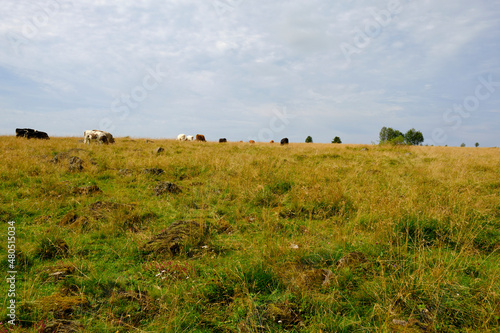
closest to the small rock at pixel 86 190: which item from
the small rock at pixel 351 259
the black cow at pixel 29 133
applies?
the small rock at pixel 351 259

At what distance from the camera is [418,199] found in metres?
6.02

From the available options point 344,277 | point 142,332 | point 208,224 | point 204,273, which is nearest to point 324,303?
point 344,277

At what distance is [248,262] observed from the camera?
3.61m

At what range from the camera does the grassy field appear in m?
2.71

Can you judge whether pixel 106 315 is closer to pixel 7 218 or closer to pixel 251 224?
pixel 251 224

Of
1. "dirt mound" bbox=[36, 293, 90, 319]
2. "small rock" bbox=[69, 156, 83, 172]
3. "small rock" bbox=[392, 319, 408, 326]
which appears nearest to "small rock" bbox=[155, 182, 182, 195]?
"small rock" bbox=[69, 156, 83, 172]

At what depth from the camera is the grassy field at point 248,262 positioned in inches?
107

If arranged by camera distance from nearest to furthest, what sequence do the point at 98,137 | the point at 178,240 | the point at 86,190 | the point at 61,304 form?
the point at 61,304 < the point at 178,240 < the point at 86,190 < the point at 98,137

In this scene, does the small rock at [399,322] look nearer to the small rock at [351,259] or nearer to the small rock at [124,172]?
the small rock at [351,259]

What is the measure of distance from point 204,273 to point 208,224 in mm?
1709

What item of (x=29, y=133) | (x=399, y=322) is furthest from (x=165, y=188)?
(x=29, y=133)

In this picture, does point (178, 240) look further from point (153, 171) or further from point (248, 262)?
point (153, 171)

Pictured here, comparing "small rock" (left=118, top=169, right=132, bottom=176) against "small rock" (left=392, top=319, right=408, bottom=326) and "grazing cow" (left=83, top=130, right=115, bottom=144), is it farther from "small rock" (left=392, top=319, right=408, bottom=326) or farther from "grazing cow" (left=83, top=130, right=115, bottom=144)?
"grazing cow" (left=83, top=130, right=115, bottom=144)

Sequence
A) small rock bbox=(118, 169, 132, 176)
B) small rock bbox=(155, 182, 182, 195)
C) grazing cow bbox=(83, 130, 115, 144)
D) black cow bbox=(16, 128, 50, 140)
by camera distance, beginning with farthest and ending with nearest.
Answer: black cow bbox=(16, 128, 50, 140) < grazing cow bbox=(83, 130, 115, 144) < small rock bbox=(118, 169, 132, 176) < small rock bbox=(155, 182, 182, 195)
